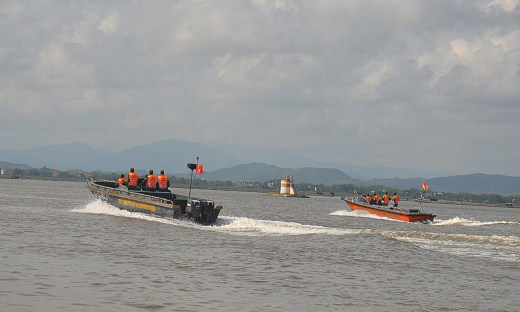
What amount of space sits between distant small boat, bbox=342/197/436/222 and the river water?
1680 cm

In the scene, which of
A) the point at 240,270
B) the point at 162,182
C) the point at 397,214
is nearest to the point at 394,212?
the point at 397,214

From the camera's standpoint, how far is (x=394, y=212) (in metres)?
46.3

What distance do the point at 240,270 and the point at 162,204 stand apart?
14539 mm

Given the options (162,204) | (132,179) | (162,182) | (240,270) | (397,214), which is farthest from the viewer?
(397,214)

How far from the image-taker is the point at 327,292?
13812 mm

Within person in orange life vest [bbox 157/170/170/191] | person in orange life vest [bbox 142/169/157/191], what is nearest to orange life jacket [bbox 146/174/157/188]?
person in orange life vest [bbox 142/169/157/191]

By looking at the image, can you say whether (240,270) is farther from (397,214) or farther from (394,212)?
(394,212)

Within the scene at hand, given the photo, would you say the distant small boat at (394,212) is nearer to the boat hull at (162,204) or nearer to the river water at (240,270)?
the river water at (240,270)

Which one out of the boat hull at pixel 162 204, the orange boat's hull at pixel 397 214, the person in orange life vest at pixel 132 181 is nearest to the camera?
the boat hull at pixel 162 204

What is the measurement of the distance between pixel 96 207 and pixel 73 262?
20.1m

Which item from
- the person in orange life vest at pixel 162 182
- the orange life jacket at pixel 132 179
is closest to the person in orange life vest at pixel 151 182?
the person in orange life vest at pixel 162 182

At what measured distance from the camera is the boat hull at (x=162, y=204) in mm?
28881

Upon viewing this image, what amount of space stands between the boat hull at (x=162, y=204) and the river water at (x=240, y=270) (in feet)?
4.39

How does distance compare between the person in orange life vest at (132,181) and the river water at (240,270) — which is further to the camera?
the person in orange life vest at (132,181)
